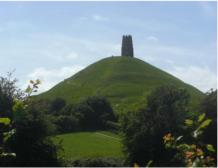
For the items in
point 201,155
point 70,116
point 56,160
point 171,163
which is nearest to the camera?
point 201,155

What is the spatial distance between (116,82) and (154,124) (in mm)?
88985

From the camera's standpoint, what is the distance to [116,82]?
138 m

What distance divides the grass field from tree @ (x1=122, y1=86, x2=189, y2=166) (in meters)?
6.08

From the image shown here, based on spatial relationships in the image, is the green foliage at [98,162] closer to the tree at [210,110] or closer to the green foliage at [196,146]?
the tree at [210,110]

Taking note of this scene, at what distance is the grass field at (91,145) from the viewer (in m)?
56.3

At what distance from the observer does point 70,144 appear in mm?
66188

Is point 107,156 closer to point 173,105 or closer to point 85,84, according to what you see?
point 173,105

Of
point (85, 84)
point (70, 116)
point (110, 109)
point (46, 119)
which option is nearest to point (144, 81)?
point (85, 84)

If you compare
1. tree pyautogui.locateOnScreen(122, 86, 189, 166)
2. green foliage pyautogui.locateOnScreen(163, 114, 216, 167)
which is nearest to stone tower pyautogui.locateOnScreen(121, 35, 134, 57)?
tree pyautogui.locateOnScreen(122, 86, 189, 166)

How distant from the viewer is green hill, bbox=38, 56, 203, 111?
127m

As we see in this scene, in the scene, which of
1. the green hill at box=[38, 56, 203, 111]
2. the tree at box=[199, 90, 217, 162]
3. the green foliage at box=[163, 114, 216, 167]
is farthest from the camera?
the green hill at box=[38, 56, 203, 111]

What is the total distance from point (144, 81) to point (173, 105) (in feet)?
291

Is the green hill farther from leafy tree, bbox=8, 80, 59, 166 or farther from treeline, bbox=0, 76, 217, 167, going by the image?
leafy tree, bbox=8, 80, 59, 166

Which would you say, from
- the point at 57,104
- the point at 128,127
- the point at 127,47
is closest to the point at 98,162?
the point at 128,127
